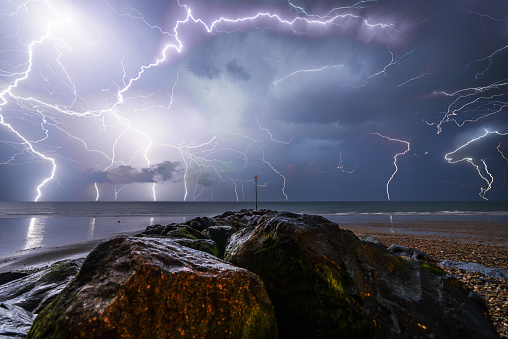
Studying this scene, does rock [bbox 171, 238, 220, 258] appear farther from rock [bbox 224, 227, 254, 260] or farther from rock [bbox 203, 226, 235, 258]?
rock [bbox 203, 226, 235, 258]

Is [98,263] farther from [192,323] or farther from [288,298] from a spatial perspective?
[288,298]

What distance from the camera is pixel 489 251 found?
884 centimetres

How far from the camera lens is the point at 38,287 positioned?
4254 mm

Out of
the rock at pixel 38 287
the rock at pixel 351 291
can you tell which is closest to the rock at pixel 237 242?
the rock at pixel 351 291

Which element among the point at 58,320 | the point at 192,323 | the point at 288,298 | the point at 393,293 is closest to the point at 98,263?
the point at 58,320

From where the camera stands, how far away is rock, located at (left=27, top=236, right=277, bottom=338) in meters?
1.62

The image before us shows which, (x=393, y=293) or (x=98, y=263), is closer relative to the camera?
(x=98, y=263)

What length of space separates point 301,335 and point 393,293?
1.31 metres

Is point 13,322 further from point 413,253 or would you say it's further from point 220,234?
point 413,253

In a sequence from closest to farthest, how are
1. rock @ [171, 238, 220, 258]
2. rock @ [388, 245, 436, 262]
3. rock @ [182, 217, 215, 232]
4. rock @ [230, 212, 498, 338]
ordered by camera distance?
rock @ [230, 212, 498, 338] → rock @ [171, 238, 220, 258] → rock @ [388, 245, 436, 262] → rock @ [182, 217, 215, 232]

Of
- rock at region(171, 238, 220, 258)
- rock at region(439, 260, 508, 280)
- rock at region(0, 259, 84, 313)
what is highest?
rock at region(171, 238, 220, 258)

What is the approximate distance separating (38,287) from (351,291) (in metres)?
5.93

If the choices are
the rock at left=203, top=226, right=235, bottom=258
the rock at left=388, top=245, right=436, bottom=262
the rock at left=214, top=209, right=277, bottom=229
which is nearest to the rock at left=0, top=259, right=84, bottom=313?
the rock at left=214, top=209, right=277, bottom=229

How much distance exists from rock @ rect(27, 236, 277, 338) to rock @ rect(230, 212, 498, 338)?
0.58m
